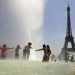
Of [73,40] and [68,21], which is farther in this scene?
[68,21]

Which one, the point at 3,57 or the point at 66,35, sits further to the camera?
the point at 66,35

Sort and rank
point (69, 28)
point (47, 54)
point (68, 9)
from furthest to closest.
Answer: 1. point (68, 9)
2. point (69, 28)
3. point (47, 54)

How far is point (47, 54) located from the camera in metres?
26.7

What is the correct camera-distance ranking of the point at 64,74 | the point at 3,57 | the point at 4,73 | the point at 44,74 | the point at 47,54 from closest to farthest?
1. the point at 4,73
2. the point at 44,74
3. the point at 64,74
4. the point at 47,54
5. the point at 3,57

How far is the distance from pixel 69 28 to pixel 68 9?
18.5 metres

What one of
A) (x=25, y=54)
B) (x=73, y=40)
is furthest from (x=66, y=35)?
(x=25, y=54)

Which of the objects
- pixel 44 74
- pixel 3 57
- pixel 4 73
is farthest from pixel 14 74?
pixel 3 57

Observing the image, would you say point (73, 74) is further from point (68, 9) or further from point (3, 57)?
point (68, 9)

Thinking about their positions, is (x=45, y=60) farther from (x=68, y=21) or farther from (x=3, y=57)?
(x=68, y=21)

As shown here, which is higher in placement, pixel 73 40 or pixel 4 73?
pixel 73 40

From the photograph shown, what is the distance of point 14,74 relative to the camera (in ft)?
42.1

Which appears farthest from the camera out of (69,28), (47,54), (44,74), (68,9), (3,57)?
(68,9)

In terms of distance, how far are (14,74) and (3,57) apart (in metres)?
18.5

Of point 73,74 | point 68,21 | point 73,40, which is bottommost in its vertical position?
point 73,74
